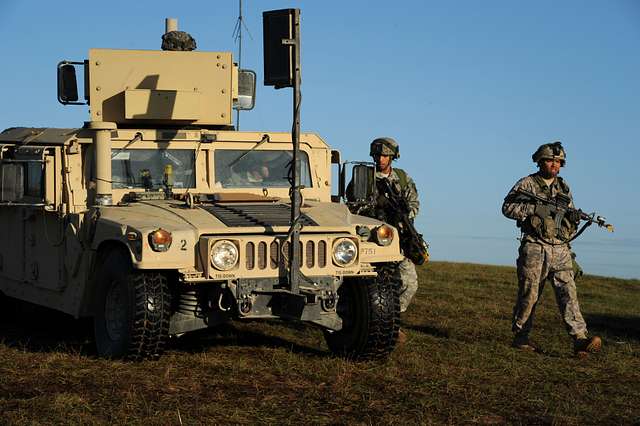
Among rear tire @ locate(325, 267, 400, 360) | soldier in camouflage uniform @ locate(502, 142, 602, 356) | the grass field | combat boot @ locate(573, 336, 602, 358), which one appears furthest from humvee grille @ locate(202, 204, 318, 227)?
combat boot @ locate(573, 336, 602, 358)

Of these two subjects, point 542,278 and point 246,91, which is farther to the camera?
point 246,91

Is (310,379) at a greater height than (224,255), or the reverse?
(224,255)

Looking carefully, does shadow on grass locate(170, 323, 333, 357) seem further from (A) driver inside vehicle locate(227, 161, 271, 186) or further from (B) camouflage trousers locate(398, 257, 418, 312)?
(A) driver inside vehicle locate(227, 161, 271, 186)

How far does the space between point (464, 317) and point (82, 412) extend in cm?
652

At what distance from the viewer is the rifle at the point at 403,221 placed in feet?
35.7

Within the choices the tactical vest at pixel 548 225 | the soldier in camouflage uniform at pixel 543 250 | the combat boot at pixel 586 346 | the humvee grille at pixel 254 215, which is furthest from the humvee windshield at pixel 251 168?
the combat boot at pixel 586 346

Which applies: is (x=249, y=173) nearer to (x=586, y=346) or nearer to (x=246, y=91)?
(x=246, y=91)

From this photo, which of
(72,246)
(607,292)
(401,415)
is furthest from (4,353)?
(607,292)

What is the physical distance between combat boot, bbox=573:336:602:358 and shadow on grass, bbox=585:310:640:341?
1.73 meters

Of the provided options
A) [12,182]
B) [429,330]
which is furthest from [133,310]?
[429,330]

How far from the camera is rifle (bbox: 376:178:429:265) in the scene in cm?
1088

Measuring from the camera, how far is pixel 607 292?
17531 mm

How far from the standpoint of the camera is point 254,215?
8969 millimetres

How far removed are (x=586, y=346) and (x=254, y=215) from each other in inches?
125
